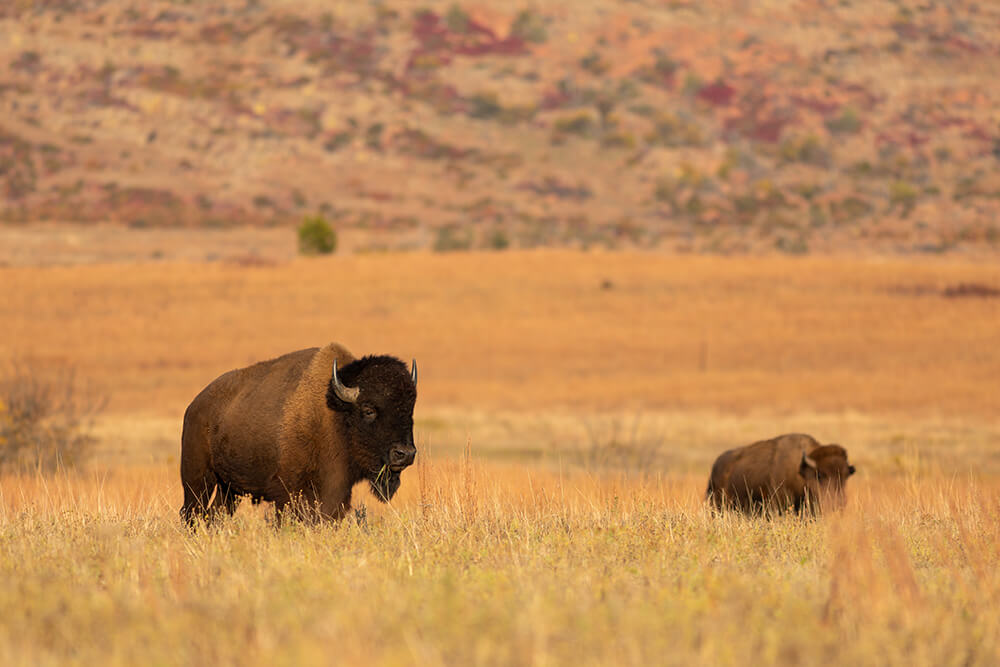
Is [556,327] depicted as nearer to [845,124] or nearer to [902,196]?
[902,196]

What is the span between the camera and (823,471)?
12.8m

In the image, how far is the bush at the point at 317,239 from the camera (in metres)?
59.4

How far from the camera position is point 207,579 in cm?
698

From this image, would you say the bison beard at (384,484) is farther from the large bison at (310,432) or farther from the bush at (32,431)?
the bush at (32,431)

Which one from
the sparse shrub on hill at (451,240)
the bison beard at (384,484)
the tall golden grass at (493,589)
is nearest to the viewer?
the tall golden grass at (493,589)

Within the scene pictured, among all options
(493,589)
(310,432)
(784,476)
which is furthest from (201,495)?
(784,476)

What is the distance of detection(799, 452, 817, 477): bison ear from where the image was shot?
12829 millimetres

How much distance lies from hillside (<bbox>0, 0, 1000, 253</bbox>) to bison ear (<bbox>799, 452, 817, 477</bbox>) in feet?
171

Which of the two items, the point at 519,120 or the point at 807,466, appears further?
the point at 519,120

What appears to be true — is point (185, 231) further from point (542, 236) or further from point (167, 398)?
point (167, 398)

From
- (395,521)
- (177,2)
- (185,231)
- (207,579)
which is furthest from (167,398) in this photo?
(177,2)

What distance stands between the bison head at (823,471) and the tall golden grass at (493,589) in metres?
2.59

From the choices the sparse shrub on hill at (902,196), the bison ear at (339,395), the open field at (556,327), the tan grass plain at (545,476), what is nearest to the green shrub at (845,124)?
the sparse shrub on hill at (902,196)

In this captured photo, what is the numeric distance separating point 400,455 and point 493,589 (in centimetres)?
219
